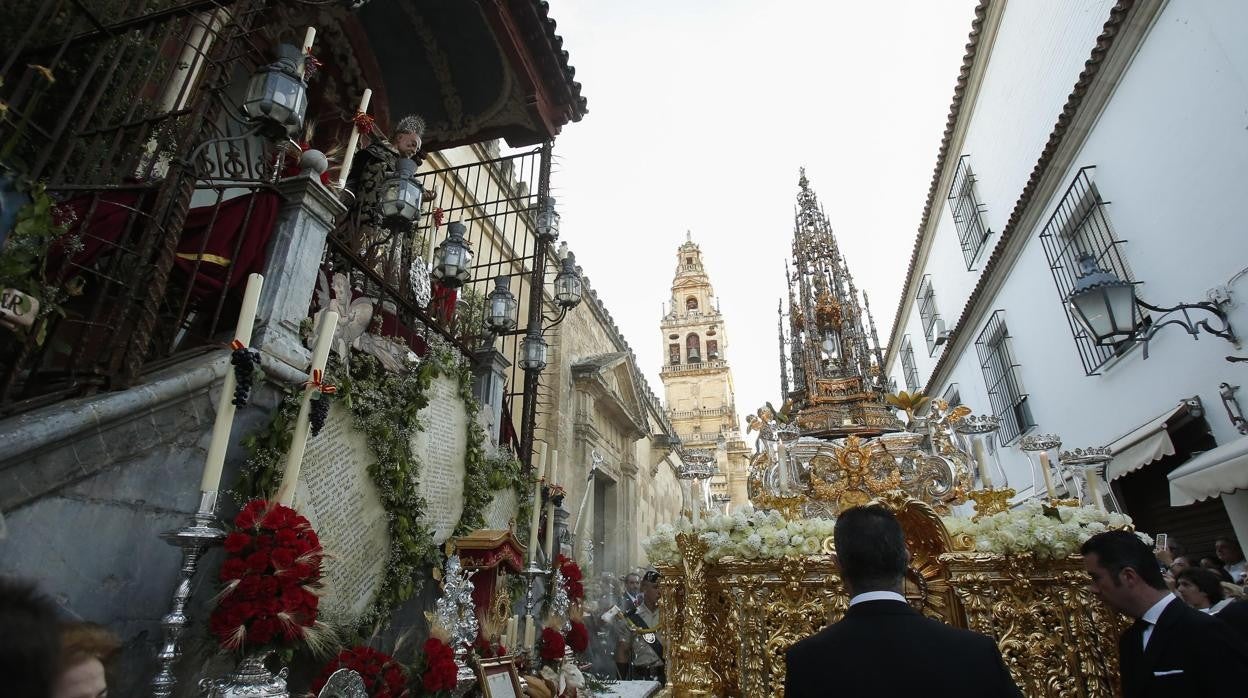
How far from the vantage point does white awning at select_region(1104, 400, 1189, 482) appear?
6.57 meters

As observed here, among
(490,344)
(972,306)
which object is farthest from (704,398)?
(490,344)

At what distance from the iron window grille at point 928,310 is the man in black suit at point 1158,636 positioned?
1489 cm

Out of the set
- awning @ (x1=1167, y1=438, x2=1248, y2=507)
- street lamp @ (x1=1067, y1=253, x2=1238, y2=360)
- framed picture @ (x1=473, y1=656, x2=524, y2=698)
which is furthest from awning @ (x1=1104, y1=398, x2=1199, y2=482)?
framed picture @ (x1=473, y1=656, x2=524, y2=698)

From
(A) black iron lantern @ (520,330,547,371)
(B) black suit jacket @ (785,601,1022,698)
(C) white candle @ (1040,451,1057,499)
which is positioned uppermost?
(A) black iron lantern @ (520,330,547,371)

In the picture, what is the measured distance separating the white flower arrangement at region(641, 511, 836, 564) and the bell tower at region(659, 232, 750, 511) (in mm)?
35494

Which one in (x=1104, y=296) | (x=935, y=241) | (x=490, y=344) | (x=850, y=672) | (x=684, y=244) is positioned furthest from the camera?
(x=684, y=244)

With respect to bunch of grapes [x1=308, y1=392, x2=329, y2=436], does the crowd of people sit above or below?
below

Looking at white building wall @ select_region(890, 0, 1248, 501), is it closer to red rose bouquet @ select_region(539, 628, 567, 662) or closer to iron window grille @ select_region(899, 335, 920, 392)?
red rose bouquet @ select_region(539, 628, 567, 662)

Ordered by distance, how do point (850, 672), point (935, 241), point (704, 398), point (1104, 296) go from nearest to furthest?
point (850, 672) → point (1104, 296) → point (935, 241) → point (704, 398)

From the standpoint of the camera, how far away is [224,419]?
8.05 ft

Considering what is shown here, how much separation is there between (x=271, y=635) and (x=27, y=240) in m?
1.86

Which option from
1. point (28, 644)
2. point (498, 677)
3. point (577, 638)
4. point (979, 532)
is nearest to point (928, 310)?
point (979, 532)

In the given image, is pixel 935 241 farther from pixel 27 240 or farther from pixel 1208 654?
pixel 27 240

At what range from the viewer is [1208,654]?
7.79 feet
